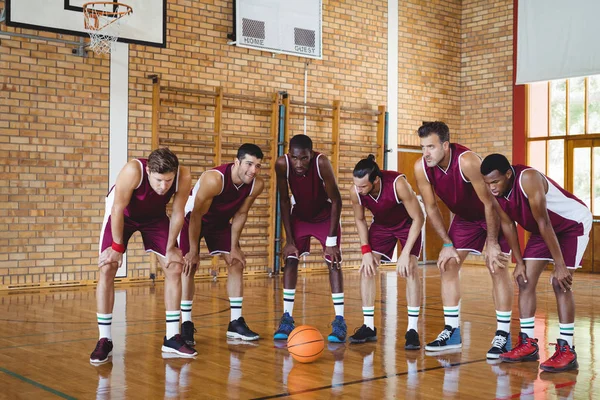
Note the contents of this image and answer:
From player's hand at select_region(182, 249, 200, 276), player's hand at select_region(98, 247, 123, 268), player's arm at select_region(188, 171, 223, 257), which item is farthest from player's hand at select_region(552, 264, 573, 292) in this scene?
player's hand at select_region(98, 247, 123, 268)

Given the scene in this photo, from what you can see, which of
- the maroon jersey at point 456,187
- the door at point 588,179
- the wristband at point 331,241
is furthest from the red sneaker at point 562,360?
the door at point 588,179

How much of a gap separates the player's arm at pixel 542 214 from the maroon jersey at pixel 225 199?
2058 mm

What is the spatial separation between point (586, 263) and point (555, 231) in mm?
8740

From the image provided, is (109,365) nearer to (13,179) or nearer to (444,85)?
(13,179)

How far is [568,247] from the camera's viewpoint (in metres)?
4.71

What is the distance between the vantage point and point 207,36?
36.1 ft

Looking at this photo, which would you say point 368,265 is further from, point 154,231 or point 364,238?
point 154,231

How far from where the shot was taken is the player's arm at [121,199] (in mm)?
4738

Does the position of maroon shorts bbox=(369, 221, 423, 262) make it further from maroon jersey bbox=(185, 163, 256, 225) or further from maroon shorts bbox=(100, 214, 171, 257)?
maroon shorts bbox=(100, 214, 171, 257)

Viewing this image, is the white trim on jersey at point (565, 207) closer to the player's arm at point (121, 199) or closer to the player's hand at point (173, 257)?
the player's hand at point (173, 257)

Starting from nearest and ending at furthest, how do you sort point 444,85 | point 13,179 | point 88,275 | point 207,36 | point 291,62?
point 13,179 → point 88,275 → point 207,36 → point 291,62 → point 444,85

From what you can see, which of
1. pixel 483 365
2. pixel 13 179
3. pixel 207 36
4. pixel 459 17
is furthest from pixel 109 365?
pixel 459 17

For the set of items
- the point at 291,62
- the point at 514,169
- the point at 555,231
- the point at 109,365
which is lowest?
the point at 109,365

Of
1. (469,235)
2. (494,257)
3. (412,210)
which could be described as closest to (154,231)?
(412,210)
